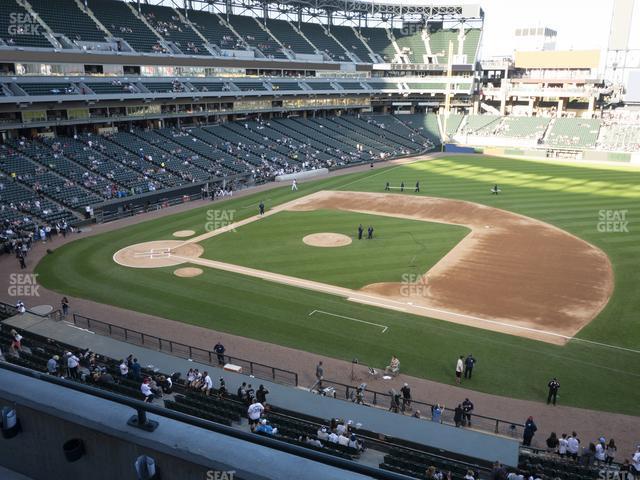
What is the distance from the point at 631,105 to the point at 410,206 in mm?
73719

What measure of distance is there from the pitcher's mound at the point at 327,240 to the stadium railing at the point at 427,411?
17524mm

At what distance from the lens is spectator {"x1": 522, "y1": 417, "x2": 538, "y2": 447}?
15.5m

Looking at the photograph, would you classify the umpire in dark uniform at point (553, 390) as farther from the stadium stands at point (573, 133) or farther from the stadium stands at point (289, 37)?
the stadium stands at point (289, 37)

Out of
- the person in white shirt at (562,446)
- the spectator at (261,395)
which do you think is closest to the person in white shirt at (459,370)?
the person in white shirt at (562,446)

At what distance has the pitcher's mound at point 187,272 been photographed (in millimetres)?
30391

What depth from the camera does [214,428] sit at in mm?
4285

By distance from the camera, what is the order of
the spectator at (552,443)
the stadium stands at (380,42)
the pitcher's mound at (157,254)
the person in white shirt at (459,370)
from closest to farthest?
1. the spectator at (552,443)
2. the person in white shirt at (459,370)
3. the pitcher's mound at (157,254)
4. the stadium stands at (380,42)

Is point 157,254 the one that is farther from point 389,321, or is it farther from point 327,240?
point 389,321

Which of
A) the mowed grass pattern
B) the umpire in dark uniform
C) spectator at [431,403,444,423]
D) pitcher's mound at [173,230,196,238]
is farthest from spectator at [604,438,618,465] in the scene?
pitcher's mound at [173,230,196,238]

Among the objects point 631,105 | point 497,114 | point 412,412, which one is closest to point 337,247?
point 412,412

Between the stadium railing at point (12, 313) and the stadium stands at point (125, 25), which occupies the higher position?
the stadium stands at point (125, 25)

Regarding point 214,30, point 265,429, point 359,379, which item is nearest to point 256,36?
point 214,30

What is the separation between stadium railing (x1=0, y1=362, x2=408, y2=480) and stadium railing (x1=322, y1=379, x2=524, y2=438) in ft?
43.2

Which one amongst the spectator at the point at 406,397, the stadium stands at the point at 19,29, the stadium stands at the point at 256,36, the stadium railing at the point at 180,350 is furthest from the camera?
the stadium stands at the point at 256,36
